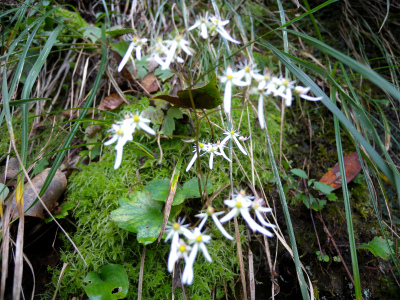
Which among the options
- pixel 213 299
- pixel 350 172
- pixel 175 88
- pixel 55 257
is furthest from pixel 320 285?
pixel 175 88

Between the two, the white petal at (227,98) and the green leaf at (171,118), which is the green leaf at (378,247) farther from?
the green leaf at (171,118)

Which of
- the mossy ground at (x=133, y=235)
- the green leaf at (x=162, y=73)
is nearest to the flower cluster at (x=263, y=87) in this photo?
the mossy ground at (x=133, y=235)

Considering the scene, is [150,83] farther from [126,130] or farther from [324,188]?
[324,188]

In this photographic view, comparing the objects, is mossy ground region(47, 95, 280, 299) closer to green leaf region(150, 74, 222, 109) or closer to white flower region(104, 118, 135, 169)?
green leaf region(150, 74, 222, 109)

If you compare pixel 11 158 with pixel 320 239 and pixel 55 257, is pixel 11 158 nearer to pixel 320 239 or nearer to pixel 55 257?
pixel 55 257

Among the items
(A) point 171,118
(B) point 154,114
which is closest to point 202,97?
(A) point 171,118
